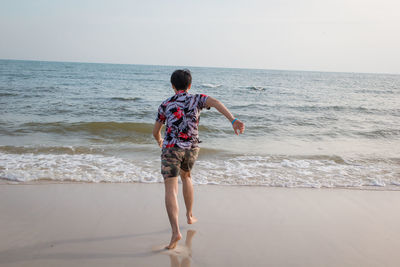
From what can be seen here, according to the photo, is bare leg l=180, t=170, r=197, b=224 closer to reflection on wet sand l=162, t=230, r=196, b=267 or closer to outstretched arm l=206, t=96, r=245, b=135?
reflection on wet sand l=162, t=230, r=196, b=267

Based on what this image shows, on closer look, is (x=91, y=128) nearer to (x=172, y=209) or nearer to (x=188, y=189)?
(x=188, y=189)

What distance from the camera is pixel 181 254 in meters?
2.70

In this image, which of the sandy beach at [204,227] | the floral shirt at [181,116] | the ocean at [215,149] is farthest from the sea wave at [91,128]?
the floral shirt at [181,116]

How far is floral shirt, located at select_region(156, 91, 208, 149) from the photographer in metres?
2.71

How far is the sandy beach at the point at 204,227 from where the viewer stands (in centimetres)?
264

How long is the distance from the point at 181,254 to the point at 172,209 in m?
0.42


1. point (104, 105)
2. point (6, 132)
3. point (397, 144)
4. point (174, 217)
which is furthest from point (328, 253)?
point (104, 105)

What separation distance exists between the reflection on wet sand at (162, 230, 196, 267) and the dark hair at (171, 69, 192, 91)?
1.52 meters

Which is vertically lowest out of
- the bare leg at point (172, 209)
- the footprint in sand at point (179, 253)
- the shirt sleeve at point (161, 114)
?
the footprint in sand at point (179, 253)

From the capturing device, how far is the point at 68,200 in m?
3.87

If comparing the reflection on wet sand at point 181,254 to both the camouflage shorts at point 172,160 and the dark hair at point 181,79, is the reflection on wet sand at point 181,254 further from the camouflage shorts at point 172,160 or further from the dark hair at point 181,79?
the dark hair at point 181,79

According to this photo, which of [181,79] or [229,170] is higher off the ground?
[181,79]

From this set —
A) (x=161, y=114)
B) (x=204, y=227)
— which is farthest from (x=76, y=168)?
(x=161, y=114)

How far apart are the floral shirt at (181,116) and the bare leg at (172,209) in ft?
1.17
